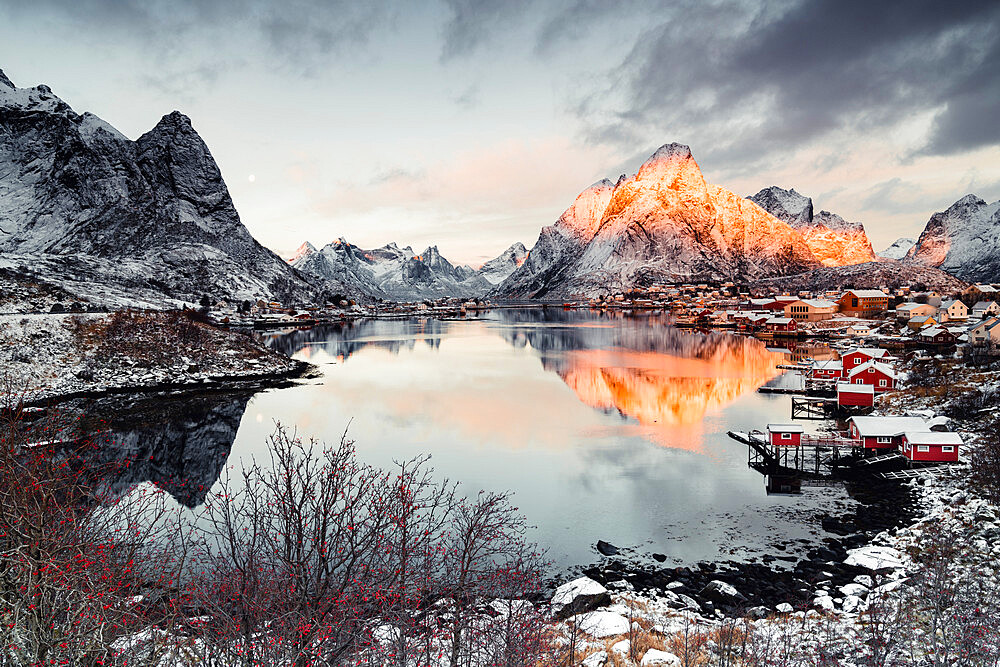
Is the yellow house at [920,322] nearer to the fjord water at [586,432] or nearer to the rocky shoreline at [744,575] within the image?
the fjord water at [586,432]

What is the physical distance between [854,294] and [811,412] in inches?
3710

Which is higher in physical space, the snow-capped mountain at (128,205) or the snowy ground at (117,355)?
the snow-capped mountain at (128,205)

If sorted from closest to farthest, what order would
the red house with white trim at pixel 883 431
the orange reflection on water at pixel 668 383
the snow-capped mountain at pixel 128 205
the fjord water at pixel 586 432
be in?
the fjord water at pixel 586 432 < the red house with white trim at pixel 883 431 < the orange reflection on water at pixel 668 383 < the snow-capped mountain at pixel 128 205

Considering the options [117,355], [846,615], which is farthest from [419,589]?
[117,355]

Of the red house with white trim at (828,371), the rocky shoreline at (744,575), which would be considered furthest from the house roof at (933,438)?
the red house with white trim at (828,371)

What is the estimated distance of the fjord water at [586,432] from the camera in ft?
63.4

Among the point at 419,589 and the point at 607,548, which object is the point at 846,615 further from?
the point at 419,589

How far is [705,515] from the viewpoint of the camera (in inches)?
792

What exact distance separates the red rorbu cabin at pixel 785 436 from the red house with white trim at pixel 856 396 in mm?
14263

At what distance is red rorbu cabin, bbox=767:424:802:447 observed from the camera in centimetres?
2612

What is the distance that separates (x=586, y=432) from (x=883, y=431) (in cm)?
1511

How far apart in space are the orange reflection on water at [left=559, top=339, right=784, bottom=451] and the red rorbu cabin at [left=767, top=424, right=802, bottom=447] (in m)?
3.86

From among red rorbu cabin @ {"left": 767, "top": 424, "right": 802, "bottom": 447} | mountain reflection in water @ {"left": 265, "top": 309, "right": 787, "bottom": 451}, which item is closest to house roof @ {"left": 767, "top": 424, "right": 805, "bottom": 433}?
red rorbu cabin @ {"left": 767, "top": 424, "right": 802, "bottom": 447}

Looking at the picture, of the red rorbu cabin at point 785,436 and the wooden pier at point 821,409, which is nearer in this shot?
the red rorbu cabin at point 785,436
